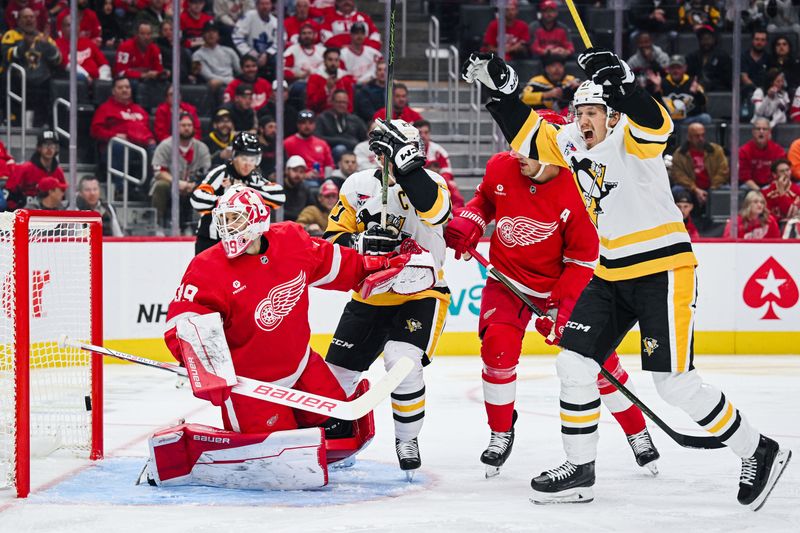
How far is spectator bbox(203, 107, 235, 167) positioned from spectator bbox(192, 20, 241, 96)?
20cm

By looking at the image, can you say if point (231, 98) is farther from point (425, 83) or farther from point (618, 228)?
point (618, 228)

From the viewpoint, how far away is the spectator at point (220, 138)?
272 inches

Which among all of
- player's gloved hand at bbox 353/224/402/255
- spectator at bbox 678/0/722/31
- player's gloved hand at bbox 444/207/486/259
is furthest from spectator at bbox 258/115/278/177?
player's gloved hand at bbox 353/224/402/255

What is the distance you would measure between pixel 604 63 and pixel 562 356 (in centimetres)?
83

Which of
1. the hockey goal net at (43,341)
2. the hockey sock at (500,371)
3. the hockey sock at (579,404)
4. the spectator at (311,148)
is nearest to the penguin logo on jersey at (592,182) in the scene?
the hockey sock at (579,404)

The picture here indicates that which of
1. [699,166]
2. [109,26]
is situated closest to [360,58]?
[109,26]

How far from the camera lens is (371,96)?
7527 millimetres

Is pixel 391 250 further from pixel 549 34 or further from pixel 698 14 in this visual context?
pixel 698 14

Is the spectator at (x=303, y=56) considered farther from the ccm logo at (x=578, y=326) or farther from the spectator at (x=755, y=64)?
the ccm logo at (x=578, y=326)

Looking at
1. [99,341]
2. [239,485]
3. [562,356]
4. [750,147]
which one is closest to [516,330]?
[562,356]

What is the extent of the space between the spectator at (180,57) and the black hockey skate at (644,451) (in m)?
3.99

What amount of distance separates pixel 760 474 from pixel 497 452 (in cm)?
84

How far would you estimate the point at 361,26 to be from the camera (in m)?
7.62

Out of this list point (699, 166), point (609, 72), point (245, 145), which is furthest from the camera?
point (699, 166)
